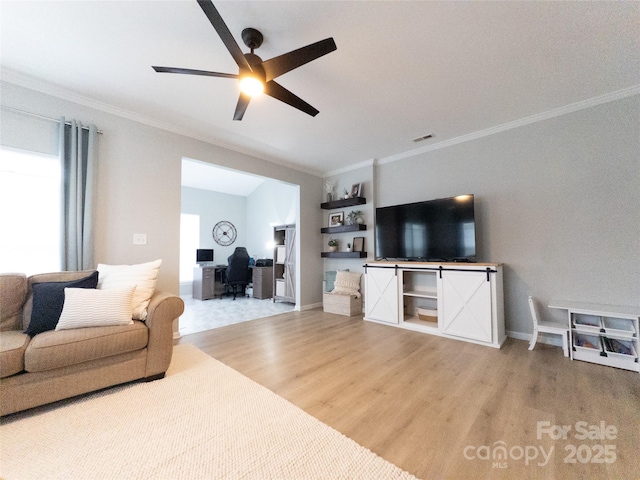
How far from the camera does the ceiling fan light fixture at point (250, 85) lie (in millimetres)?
1781

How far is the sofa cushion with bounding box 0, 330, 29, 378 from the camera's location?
4.83 feet

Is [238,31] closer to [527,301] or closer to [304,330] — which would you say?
[304,330]

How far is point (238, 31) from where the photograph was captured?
1.84 metres

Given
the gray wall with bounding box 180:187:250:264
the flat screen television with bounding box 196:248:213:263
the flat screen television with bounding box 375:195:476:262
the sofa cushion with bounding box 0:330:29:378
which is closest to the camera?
the sofa cushion with bounding box 0:330:29:378

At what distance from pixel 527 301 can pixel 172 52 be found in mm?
4414

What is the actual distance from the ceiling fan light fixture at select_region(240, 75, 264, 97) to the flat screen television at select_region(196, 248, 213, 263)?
5277 mm

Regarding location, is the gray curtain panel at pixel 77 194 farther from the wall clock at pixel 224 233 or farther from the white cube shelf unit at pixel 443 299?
the wall clock at pixel 224 233

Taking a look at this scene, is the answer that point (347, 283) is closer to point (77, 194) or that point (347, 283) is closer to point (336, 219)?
point (336, 219)

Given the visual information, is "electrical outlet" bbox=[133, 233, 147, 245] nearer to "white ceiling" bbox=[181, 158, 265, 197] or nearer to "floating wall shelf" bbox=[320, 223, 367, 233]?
"white ceiling" bbox=[181, 158, 265, 197]

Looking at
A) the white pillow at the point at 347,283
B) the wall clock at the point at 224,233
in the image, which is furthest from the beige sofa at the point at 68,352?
the wall clock at the point at 224,233

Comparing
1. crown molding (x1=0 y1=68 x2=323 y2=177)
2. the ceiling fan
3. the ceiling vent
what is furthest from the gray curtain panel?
the ceiling vent

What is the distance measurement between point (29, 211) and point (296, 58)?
9.61 ft

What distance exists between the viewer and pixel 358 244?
15.0ft

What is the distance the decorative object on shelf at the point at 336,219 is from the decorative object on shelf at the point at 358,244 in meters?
0.46
